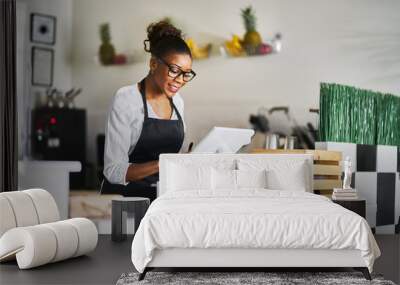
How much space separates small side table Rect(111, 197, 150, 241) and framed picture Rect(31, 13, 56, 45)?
6.38 ft

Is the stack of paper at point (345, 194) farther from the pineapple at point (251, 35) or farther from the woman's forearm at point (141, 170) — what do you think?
the woman's forearm at point (141, 170)

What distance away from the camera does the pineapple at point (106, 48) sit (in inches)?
286

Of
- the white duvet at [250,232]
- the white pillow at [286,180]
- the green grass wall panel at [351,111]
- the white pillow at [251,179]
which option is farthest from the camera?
the green grass wall panel at [351,111]

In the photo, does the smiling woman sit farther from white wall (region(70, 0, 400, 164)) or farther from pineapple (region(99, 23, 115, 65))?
pineapple (region(99, 23, 115, 65))

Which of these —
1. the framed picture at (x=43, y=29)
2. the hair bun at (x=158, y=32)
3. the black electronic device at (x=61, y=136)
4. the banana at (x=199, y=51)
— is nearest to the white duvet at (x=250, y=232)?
the black electronic device at (x=61, y=136)

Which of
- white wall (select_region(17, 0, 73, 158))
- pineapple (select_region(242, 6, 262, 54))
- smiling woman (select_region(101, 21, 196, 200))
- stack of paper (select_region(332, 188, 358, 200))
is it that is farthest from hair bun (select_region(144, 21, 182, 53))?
stack of paper (select_region(332, 188, 358, 200))

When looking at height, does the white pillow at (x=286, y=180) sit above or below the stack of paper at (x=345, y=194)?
above

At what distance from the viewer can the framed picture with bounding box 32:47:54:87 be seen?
722 cm

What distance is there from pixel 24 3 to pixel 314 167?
3.56m

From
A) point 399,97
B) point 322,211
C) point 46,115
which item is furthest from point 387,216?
point 46,115

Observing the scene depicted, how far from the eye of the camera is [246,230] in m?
4.66

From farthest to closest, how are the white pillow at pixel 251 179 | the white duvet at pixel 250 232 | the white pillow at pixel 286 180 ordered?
the white pillow at pixel 286 180, the white pillow at pixel 251 179, the white duvet at pixel 250 232

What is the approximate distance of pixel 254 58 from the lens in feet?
23.6

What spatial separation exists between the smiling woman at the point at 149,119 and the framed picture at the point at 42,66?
2.55 ft
